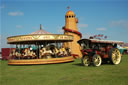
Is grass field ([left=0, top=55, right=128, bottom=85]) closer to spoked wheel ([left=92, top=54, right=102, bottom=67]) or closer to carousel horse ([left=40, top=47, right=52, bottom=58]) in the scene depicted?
spoked wheel ([left=92, top=54, right=102, bottom=67])

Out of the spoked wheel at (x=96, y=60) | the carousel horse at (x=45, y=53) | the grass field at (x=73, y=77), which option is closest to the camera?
the grass field at (x=73, y=77)

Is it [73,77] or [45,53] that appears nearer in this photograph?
[73,77]

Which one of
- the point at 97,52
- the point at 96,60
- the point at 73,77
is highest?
the point at 97,52

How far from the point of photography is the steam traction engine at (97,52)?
1415 cm

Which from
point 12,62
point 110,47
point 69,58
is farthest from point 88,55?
point 12,62

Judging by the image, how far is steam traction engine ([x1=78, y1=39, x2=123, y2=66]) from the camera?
14.2 metres

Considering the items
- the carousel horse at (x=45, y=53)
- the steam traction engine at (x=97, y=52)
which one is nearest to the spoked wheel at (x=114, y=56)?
the steam traction engine at (x=97, y=52)

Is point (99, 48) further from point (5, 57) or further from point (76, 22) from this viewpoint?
point (5, 57)

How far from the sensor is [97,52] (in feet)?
47.4

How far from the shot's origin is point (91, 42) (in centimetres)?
1391

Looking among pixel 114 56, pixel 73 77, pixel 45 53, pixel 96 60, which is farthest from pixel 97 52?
pixel 45 53

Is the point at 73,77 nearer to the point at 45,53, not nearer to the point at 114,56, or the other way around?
the point at 114,56

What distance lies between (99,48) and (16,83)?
28.2 feet

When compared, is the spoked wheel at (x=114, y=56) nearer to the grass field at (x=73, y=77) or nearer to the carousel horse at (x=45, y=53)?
the grass field at (x=73, y=77)
